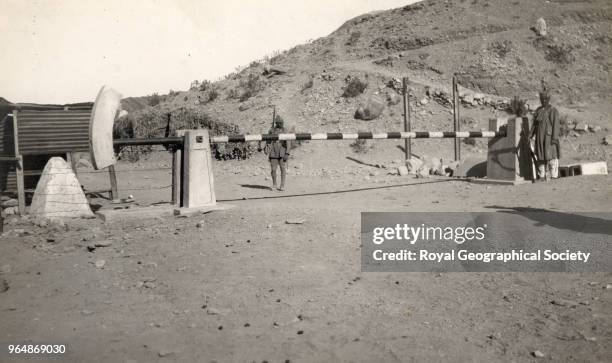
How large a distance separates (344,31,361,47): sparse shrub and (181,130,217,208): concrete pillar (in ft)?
115

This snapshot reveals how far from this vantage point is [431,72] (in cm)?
3117

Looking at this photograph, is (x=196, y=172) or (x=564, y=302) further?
(x=196, y=172)

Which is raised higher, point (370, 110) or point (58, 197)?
point (370, 110)

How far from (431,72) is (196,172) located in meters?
26.5

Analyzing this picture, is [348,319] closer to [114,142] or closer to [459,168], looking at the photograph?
[114,142]

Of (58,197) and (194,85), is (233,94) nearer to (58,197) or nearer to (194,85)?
(194,85)

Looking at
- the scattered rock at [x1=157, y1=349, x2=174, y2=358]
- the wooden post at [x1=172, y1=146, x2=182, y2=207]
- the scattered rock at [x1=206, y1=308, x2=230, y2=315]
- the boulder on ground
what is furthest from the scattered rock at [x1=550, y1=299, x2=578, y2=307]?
the boulder on ground

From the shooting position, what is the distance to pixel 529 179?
33.6ft

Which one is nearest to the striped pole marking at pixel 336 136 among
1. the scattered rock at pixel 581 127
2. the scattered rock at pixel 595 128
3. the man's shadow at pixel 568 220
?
the man's shadow at pixel 568 220

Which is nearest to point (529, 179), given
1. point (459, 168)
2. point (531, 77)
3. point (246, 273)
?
point (459, 168)

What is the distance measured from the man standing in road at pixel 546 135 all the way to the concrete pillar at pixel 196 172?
256 inches

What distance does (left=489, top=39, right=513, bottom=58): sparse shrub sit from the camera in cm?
3147

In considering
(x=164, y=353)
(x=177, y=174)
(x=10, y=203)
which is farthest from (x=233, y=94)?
(x=164, y=353)

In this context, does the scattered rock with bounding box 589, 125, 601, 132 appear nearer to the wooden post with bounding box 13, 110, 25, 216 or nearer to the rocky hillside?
the rocky hillside
